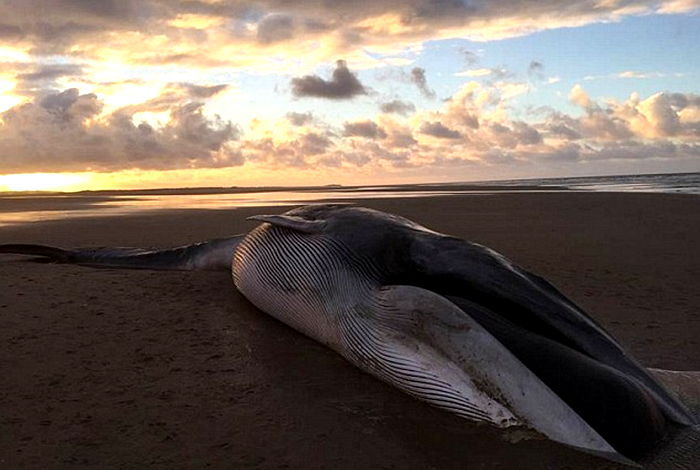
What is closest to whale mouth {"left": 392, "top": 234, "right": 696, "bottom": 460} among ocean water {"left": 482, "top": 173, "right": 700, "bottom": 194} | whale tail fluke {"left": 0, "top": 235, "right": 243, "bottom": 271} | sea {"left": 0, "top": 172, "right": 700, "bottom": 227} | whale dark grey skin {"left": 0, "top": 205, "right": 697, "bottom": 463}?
whale dark grey skin {"left": 0, "top": 205, "right": 697, "bottom": 463}

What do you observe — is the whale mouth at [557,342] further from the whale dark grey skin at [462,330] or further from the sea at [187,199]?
the sea at [187,199]

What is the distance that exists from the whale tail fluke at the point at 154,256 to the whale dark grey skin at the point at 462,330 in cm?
181

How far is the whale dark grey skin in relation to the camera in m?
2.77

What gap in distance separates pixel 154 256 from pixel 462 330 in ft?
15.4

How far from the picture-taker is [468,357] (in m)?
3.00

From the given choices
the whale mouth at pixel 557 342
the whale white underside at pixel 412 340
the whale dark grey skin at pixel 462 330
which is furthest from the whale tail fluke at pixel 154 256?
the whale mouth at pixel 557 342

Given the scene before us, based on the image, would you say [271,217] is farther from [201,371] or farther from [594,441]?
[594,441]

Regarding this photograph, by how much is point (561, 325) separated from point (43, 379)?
9.46 feet

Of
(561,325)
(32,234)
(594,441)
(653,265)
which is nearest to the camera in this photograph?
(594,441)

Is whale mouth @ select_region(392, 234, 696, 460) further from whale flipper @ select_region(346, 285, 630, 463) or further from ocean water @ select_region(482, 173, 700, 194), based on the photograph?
ocean water @ select_region(482, 173, 700, 194)

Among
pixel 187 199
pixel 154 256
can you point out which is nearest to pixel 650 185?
pixel 187 199

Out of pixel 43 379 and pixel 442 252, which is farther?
pixel 442 252

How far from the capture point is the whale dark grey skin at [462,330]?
2.77 metres

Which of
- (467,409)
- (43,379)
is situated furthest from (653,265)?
(43,379)
